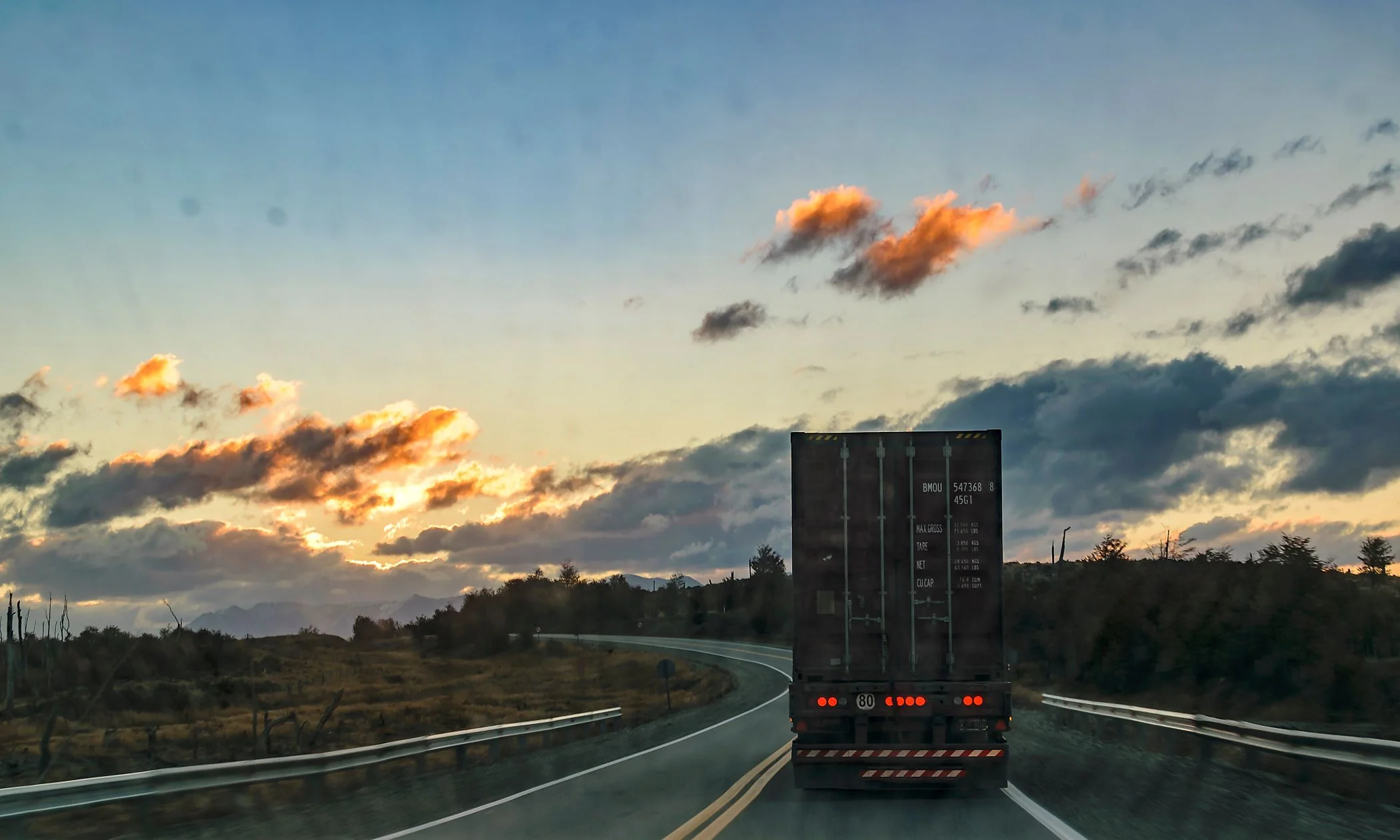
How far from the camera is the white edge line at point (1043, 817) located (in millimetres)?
11062

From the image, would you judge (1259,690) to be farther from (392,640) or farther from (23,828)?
(392,640)

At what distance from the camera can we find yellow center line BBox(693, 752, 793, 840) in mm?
11169

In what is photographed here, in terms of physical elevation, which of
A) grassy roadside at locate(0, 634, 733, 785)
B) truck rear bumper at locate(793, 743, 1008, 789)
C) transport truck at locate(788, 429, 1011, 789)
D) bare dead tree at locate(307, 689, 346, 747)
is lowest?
grassy roadside at locate(0, 634, 733, 785)

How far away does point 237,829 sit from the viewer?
41.6 feet

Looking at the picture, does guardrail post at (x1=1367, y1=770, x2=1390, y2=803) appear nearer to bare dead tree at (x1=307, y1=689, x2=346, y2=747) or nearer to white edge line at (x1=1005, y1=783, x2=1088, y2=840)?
white edge line at (x1=1005, y1=783, x2=1088, y2=840)

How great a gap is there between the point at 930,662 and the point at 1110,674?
55006mm

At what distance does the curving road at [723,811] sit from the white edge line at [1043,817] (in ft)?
0.08

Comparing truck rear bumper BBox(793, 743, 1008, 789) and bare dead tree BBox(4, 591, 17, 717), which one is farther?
bare dead tree BBox(4, 591, 17, 717)

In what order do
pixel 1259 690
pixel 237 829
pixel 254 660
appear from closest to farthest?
pixel 237 829 → pixel 1259 690 → pixel 254 660

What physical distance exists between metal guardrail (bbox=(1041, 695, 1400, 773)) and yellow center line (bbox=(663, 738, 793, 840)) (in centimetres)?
712

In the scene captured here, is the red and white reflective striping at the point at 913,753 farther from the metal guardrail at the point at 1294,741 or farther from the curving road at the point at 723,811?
the metal guardrail at the point at 1294,741

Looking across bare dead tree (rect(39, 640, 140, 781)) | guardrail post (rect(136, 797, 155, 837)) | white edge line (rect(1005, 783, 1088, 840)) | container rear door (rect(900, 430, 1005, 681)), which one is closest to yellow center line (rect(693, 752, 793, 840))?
container rear door (rect(900, 430, 1005, 681))

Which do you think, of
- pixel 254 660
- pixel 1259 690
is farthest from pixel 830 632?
pixel 254 660

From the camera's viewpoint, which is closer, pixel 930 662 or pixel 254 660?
pixel 930 662
